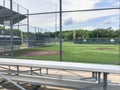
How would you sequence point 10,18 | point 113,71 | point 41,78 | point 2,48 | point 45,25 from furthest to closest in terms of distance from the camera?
point 2,48, point 45,25, point 10,18, point 41,78, point 113,71

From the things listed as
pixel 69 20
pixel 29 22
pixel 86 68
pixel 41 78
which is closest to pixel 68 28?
pixel 69 20

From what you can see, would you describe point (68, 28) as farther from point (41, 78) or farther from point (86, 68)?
point (86, 68)

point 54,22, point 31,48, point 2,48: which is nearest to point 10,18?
point 54,22

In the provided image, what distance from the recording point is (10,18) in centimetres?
1080

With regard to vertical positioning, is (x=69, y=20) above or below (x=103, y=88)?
above

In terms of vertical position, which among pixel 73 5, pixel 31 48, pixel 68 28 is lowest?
pixel 31 48

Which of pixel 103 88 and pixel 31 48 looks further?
pixel 31 48

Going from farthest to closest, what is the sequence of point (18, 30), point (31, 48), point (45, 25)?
point (31, 48) < point (18, 30) < point (45, 25)

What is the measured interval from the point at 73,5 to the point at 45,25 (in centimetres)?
198

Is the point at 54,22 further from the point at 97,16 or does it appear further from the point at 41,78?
the point at 41,78

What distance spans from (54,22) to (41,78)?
258 inches

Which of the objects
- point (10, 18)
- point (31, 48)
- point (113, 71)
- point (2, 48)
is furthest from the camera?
point (31, 48)

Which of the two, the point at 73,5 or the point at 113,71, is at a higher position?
the point at 73,5

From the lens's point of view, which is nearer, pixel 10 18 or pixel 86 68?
pixel 86 68
